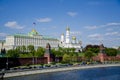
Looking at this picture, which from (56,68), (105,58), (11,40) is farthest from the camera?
(11,40)

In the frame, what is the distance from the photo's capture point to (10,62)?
187ft

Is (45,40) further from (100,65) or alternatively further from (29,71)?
(29,71)

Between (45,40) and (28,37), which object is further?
(45,40)

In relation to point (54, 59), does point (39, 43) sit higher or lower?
higher

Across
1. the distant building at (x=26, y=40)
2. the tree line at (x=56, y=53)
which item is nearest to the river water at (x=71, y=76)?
the tree line at (x=56, y=53)

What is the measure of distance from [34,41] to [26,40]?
809cm

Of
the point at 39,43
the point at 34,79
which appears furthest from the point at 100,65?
the point at 39,43

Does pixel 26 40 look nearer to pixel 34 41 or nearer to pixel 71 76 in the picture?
pixel 34 41

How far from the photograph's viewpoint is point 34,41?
156750 mm

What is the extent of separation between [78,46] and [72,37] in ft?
28.2

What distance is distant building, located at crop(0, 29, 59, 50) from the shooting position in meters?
142

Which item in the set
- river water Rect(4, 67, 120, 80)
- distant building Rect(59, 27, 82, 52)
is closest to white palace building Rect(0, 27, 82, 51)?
distant building Rect(59, 27, 82, 52)

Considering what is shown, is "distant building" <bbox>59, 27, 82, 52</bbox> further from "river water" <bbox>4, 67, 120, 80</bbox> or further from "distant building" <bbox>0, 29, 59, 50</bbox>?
"river water" <bbox>4, 67, 120, 80</bbox>

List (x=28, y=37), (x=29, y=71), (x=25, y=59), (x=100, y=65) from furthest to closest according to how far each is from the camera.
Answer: (x=28, y=37)
(x=100, y=65)
(x=25, y=59)
(x=29, y=71)
